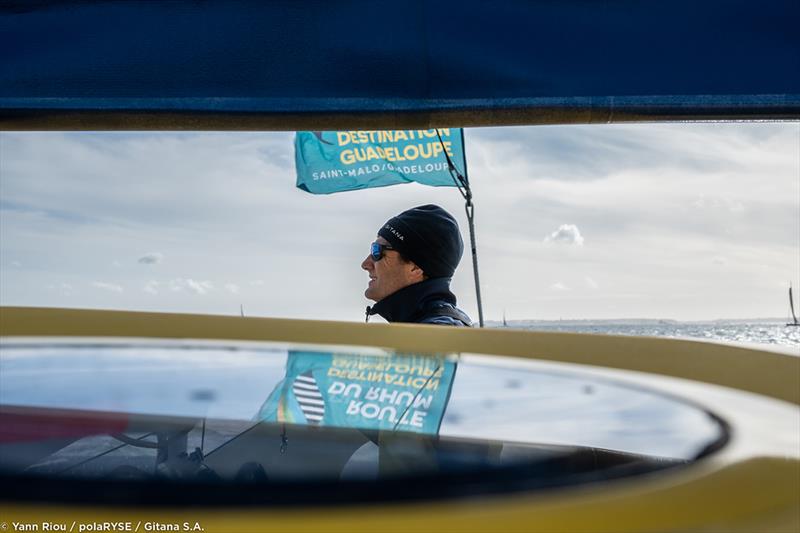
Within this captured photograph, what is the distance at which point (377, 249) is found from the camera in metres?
2.33

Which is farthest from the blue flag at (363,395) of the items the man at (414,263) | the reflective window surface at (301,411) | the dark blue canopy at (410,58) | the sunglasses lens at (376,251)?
the sunglasses lens at (376,251)

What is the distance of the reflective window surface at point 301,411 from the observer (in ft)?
1.14

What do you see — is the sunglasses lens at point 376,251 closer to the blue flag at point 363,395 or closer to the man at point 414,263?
the man at point 414,263

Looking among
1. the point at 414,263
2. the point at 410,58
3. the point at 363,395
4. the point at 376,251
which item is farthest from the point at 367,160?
the point at 363,395

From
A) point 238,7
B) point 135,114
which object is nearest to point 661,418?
point 238,7

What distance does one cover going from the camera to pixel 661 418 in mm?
344

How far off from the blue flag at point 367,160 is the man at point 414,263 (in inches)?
46.7

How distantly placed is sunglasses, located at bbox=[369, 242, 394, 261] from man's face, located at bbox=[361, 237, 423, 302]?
11 mm

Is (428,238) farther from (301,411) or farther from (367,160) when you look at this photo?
(367,160)

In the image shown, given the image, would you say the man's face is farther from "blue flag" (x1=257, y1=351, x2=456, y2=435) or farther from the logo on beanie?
"blue flag" (x1=257, y1=351, x2=456, y2=435)

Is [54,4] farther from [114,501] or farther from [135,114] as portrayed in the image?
[114,501]

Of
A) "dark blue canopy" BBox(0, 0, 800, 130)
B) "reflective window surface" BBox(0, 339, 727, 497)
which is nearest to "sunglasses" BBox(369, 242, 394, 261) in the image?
"dark blue canopy" BBox(0, 0, 800, 130)

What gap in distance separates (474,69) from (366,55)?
0.56 feet

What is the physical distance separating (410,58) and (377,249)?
1328mm
